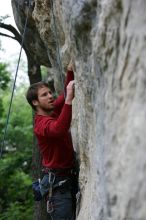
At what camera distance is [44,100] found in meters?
5.68

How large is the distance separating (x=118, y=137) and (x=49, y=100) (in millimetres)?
2556

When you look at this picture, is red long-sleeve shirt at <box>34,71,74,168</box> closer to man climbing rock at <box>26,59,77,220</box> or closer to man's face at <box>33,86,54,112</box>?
man climbing rock at <box>26,59,77,220</box>

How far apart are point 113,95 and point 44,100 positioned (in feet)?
7.70

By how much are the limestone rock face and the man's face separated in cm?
88

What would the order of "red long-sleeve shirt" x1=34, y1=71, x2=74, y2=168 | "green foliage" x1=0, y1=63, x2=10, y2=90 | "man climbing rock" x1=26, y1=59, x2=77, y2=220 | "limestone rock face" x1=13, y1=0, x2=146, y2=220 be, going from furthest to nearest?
"green foliage" x1=0, y1=63, x2=10, y2=90 < "man climbing rock" x1=26, y1=59, x2=77, y2=220 < "red long-sleeve shirt" x1=34, y1=71, x2=74, y2=168 < "limestone rock face" x1=13, y1=0, x2=146, y2=220

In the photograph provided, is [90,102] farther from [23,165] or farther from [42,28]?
[23,165]

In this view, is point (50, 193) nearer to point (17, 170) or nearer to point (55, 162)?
point (55, 162)

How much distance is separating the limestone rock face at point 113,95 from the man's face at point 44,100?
88 centimetres

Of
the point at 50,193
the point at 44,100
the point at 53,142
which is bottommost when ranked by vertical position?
the point at 50,193

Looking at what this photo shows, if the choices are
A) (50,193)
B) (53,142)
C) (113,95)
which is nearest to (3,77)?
(53,142)

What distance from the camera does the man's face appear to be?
567 cm

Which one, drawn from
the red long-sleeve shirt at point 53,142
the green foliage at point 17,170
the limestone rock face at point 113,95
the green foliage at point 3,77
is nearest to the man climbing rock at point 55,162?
the red long-sleeve shirt at point 53,142

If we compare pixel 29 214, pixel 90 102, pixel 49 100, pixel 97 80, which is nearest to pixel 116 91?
pixel 97 80

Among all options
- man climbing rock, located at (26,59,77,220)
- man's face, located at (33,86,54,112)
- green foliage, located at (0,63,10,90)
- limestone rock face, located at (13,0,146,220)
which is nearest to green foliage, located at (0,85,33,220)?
green foliage, located at (0,63,10,90)
